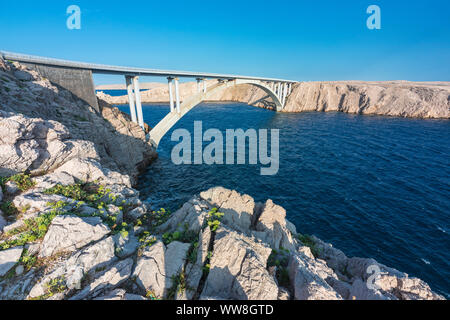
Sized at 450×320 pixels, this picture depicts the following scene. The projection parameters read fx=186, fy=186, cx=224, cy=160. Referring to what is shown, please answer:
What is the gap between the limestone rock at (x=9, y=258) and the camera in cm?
532

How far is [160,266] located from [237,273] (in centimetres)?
261

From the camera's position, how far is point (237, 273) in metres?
5.86

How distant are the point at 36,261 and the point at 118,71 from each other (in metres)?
24.5

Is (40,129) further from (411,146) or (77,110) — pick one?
(411,146)

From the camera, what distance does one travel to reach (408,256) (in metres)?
13.4

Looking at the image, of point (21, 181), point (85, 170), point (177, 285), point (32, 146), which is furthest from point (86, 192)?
point (177, 285)

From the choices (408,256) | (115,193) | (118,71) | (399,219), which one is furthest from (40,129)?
(399,219)

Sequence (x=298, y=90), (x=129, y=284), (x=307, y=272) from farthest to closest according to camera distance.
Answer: (x=298, y=90)
(x=307, y=272)
(x=129, y=284)

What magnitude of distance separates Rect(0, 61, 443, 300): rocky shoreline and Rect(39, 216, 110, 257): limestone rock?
0.09 feet

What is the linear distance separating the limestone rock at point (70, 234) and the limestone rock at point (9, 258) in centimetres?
53

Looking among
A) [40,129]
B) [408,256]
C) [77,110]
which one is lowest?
[408,256]

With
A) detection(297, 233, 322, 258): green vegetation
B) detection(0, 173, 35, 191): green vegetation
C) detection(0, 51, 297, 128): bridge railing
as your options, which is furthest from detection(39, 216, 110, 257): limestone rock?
detection(0, 51, 297, 128): bridge railing
